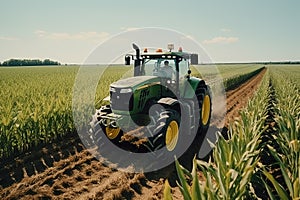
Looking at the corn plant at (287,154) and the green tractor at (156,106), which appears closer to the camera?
the corn plant at (287,154)

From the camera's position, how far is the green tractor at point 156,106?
5414 mm

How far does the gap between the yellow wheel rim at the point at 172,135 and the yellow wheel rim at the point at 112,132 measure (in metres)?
1.27

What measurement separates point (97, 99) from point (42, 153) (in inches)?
112

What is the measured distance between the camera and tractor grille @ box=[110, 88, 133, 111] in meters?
5.42

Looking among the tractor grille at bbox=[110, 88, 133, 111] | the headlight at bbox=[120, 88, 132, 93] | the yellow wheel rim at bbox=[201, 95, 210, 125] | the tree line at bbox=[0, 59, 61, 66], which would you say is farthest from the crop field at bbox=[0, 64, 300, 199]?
the tree line at bbox=[0, 59, 61, 66]

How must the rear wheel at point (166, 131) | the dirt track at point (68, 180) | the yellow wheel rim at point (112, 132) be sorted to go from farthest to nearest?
the yellow wheel rim at point (112, 132) < the rear wheel at point (166, 131) < the dirt track at point (68, 180)

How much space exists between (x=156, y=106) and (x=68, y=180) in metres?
2.15

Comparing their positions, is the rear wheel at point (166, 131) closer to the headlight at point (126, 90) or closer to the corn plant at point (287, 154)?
the headlight at point (126, 90)

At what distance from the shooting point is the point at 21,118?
5.90 metres

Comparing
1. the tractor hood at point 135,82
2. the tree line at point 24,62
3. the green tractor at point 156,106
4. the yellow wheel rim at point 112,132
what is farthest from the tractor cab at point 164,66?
the tree line at point 24,62

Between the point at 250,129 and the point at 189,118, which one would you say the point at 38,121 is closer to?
the point at 189,118

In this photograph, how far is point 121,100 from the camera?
18.0ft

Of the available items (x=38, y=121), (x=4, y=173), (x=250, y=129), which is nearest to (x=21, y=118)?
(x=38, y=121)

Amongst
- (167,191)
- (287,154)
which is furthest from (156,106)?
(167,191)
